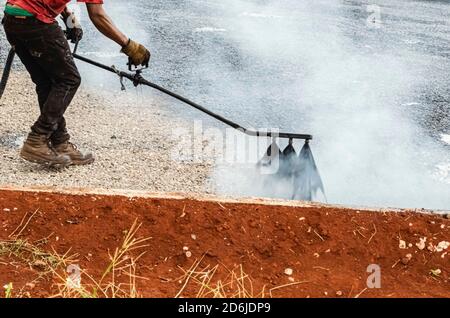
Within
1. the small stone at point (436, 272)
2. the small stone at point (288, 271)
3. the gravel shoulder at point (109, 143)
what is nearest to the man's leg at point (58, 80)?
the gravel shoulder at point (109, 143)

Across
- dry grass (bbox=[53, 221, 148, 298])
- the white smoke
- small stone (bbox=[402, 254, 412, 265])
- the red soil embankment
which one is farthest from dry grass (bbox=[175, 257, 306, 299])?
the white smoke

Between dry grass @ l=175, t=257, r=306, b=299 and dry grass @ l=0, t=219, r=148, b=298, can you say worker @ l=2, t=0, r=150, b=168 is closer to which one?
dry grass @ l=0, t=219, r=148, b=298

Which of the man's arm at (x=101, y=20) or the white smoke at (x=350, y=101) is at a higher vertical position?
the man's arm at (x=101, y=20)

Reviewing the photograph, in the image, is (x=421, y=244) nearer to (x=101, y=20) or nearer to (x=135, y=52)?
(x=135, y=52)

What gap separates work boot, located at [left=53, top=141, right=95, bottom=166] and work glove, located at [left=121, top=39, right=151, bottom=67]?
2.78ft

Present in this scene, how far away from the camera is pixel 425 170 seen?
482cm

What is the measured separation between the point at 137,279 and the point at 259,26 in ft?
22.3

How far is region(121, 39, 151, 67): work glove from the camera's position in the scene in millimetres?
3846

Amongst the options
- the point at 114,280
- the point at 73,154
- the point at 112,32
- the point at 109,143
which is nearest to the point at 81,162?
the point at 73,154

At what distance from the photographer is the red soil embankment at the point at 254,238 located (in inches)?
99.0

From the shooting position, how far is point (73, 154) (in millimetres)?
4312

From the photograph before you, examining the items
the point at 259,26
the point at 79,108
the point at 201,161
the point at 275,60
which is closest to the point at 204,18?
the point at 259,26

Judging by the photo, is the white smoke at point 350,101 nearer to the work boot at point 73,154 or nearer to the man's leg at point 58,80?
the work boot at point 73,154

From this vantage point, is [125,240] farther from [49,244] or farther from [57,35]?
[57,35]
